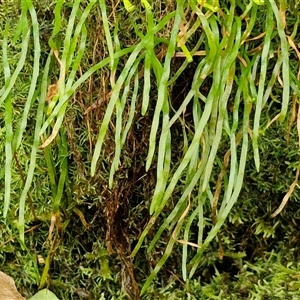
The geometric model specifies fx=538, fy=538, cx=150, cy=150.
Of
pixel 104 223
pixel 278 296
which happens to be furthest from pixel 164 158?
pixel 278 296

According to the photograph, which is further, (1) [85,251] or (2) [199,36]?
(1) [85,251]

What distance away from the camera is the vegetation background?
2.93ft

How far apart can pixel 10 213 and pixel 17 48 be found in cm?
32

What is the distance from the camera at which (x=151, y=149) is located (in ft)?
2.87

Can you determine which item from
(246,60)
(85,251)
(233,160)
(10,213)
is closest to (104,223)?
(85,251)

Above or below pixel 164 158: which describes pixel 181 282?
below

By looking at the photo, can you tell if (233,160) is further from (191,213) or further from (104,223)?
(104,223)

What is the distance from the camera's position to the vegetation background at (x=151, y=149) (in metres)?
0.89

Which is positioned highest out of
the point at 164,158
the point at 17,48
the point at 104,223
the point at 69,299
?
the point at 17,48

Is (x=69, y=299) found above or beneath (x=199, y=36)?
beneath

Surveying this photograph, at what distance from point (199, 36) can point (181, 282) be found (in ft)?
1.53

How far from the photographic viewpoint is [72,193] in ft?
3.45

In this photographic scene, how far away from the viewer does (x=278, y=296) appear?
3.20 ft

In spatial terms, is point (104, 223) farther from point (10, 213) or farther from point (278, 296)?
point (278, 296)
